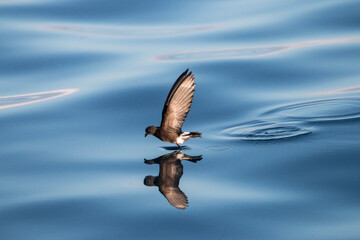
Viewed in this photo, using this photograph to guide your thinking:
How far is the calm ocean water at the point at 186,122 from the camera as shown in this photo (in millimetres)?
5301

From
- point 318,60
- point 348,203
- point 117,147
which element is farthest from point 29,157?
point 318,60

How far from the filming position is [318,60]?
975cm

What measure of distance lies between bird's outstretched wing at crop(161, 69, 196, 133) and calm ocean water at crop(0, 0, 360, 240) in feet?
1.31

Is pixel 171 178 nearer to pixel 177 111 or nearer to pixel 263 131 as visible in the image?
pixel 177 111

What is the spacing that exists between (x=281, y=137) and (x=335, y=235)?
2427 mm

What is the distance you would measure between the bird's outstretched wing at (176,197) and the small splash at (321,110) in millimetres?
2498

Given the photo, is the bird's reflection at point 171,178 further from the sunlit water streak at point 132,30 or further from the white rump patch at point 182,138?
the sunlit water streak at point 132,30

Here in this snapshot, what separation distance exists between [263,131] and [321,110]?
1099 millimetres

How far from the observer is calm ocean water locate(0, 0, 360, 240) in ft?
17.4

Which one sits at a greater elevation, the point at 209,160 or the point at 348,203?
the point at 209,160

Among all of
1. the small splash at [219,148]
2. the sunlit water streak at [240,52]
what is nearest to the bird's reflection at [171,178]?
the small splash at [219,148]

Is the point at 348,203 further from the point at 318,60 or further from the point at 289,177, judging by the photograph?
the point at 318,60

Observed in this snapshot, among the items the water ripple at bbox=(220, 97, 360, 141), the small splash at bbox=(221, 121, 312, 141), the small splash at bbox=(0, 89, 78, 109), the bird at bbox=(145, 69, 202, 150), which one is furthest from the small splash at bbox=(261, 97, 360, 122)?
the small splash at bbox=(0, 89, 78, 109)

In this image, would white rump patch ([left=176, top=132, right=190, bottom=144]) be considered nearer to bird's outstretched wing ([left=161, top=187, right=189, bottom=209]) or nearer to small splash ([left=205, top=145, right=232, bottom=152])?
small splash ([left=205, top=145, right=232, bottom=152])
